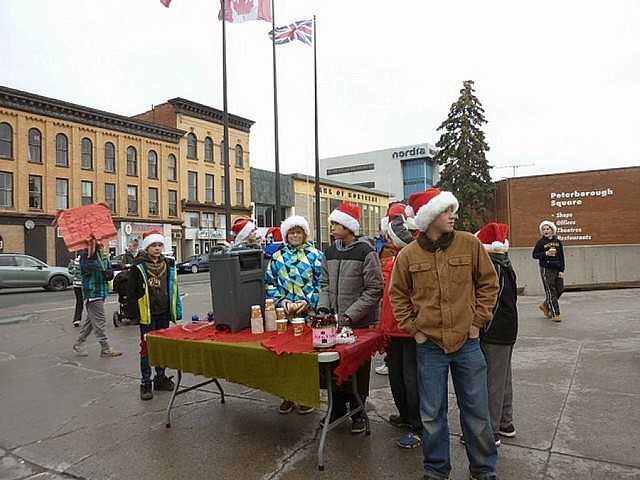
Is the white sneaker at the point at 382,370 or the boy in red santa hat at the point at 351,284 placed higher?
the boy in red santa hat at the point at 351,284

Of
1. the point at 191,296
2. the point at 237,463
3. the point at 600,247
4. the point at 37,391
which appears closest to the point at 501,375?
the point at 237,463

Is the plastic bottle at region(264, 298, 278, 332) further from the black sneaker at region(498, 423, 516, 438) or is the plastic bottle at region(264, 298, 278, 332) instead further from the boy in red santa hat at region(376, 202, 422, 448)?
the black sneaker at region(498, 423, 516, 438)

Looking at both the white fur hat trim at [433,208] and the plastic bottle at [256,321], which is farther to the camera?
the plastic bottle at [256,321]

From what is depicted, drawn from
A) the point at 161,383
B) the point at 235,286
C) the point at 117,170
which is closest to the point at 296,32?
the point at 161,383

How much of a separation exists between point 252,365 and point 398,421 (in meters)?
1.38

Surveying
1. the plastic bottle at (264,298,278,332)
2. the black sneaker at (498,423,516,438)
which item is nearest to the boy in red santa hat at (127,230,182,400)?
the plastic bottle at (264,298,278,332)

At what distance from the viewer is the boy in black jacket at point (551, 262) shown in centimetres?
812

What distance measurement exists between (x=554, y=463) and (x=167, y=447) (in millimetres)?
2833

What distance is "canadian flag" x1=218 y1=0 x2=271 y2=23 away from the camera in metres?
15.3

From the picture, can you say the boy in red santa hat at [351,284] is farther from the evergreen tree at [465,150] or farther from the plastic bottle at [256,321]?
the evergreen tree at [465,150]

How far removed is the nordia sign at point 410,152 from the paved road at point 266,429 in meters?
71.5

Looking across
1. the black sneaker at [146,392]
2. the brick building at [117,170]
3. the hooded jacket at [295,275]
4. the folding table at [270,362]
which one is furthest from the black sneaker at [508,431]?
the brick building at [117,170]

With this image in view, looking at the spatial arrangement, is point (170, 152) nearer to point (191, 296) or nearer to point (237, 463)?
point (191, 296)

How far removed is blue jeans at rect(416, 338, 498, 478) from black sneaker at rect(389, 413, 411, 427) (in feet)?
3.13
